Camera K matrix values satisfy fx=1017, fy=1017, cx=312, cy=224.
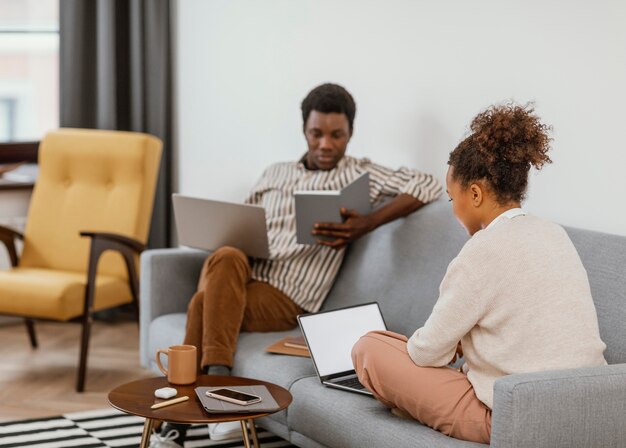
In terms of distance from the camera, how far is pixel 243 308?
3289mm

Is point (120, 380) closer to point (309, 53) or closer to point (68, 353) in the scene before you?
point (68, 353)

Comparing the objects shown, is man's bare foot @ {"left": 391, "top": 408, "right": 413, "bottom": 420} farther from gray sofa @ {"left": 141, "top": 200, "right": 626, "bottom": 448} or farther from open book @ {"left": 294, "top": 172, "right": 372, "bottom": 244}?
open book @ {"left": 294, "top": 172, "right": 372, "bottom": 244}

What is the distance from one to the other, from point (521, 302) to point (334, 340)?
2.59 ft

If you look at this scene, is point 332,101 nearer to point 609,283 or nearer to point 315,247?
point 315,247

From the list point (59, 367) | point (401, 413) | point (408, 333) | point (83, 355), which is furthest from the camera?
point (59, 367)

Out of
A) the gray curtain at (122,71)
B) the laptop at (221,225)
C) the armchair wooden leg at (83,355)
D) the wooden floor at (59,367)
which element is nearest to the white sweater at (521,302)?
the laptop at (221,225)

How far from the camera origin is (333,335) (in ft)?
9.43

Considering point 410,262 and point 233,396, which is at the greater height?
point 410,262

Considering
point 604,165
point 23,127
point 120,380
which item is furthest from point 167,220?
point 604,165

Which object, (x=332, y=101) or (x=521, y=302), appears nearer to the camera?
(x=521, y=302)

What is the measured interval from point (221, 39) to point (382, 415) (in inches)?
108

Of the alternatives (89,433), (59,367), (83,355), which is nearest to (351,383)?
(89,433)

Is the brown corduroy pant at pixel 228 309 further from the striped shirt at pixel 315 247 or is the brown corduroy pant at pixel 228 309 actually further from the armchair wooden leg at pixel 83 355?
the armchair wooden leg at pixel 83 355

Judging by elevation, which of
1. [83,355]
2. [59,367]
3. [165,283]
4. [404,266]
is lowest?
[59,367]
